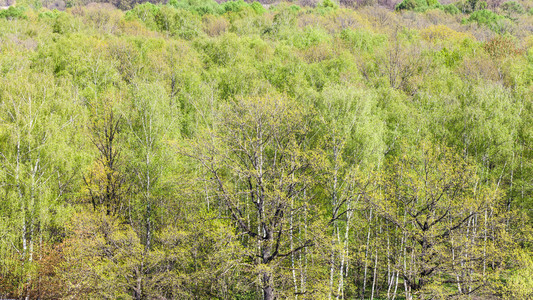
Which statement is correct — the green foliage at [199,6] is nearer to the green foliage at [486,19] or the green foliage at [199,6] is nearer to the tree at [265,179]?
the green foliage at [486,19]

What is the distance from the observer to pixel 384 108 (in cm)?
3741

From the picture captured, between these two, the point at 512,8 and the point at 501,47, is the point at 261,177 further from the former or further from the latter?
the point at 512,8

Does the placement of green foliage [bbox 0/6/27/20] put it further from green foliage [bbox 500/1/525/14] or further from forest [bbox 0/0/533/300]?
green foliage [bbox 500/1/525/14]

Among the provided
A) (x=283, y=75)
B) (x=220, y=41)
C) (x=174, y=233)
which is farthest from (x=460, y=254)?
(x=220, y=41)

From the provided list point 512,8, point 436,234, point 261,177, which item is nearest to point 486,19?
point 512,8

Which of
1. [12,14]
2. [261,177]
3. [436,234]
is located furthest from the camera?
[12,14]

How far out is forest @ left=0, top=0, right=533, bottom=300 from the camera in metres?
24.9

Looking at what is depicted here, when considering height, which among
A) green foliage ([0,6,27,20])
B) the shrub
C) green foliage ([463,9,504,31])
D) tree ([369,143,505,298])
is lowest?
tree ([369,143,505,298])

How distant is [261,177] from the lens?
23484mm

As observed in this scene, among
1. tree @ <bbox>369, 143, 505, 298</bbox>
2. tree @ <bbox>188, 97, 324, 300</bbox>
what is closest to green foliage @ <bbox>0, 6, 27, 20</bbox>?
tree @ <bbox>188, 97, 324, 300</bbox>

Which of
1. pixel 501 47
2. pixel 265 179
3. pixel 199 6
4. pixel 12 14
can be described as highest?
pixel 199 6

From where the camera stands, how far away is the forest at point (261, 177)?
24.9 m

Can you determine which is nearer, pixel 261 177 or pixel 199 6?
pixel 261 177

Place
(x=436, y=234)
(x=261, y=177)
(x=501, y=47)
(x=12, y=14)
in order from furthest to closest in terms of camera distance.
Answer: (x=12, y=14)
(x=501, y=47)
(x=436, y=234)
(x=261, y=177)
